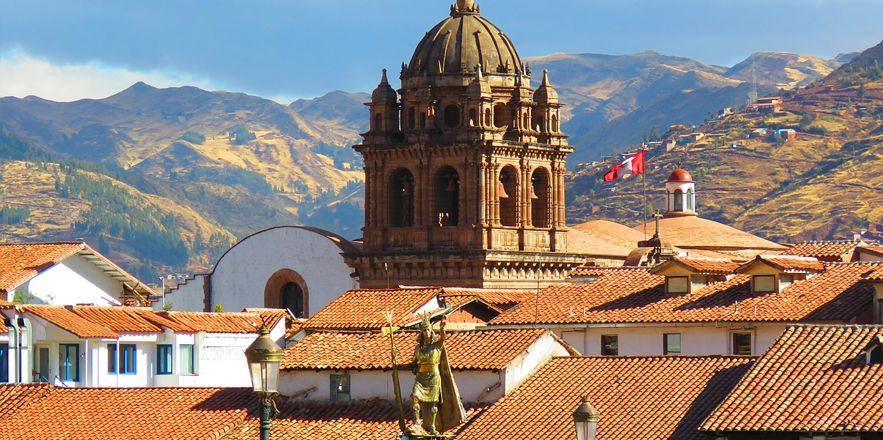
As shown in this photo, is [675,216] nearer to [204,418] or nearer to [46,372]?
[46,372]

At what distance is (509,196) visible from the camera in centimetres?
11212

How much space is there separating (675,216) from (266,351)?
9522 centimetres

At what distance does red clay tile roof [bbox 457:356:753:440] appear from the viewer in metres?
59.5

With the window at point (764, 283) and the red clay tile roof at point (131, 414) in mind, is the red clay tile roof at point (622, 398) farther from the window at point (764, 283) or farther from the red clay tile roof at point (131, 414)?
the window at point (764, 283)

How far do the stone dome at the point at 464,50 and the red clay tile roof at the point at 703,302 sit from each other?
27334 mm

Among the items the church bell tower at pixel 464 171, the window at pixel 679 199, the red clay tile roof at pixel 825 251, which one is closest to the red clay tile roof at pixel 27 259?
the church bell tower at pixel 464 171

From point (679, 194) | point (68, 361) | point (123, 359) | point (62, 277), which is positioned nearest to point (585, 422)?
point (68, 361)

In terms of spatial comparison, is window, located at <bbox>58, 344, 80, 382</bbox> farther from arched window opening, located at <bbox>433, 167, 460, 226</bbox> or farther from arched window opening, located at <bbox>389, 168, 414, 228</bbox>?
arched window opening, located at <bbox>389, 168, 414, 228</bbox>

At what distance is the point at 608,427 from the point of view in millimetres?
59688

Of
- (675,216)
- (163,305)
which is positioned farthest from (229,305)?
(675,216)

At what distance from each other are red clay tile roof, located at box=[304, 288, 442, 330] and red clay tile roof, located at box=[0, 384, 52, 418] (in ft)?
36.6

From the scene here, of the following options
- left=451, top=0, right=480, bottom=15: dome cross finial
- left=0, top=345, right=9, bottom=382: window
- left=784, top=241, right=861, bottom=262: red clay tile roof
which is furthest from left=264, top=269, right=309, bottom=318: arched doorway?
left=0, top=345, right=9, bottom=382: window

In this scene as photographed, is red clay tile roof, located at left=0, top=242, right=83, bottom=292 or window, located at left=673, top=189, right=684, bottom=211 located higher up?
window, located at left=673, top=189, right=684, bottom=211

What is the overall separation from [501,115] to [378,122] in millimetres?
5583
